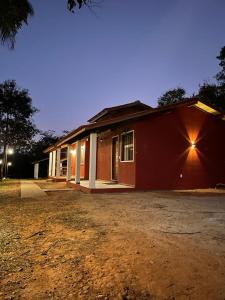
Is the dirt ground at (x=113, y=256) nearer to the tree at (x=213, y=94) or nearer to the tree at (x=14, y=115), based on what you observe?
the tree at (x=213, y=94)

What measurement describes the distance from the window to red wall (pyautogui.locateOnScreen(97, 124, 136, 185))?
246mm

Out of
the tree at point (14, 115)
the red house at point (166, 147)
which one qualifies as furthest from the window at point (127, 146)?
the tree at point (14, 115)

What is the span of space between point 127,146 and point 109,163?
2.63 m

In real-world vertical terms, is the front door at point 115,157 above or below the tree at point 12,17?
below

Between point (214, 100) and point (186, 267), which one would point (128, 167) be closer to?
point (186, 267)

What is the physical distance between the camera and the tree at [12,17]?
155 inches

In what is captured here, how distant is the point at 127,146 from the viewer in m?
12.0

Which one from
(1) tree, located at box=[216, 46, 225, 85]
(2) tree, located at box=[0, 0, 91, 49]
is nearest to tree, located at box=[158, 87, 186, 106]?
(1) tree, located at box=[216, 46, 225, 85]

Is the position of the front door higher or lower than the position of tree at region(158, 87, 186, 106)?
lower

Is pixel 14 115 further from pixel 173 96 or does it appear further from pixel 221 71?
pixel 221 71

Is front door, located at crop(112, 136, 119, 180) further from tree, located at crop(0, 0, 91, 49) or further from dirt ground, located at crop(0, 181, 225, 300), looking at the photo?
tree, located at crop(0, 0, 91, 49)

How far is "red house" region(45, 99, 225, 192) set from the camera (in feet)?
35.2

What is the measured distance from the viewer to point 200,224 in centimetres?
473

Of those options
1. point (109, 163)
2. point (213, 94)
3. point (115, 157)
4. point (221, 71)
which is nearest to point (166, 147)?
point (115, 157)
